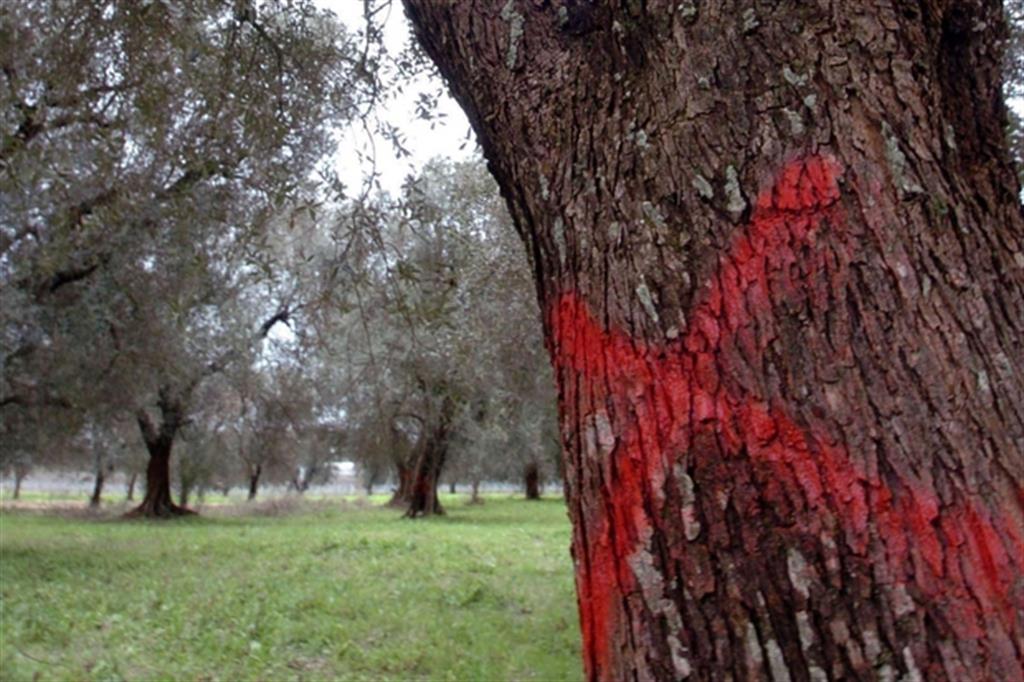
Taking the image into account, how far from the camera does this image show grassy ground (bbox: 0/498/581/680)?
698 cm

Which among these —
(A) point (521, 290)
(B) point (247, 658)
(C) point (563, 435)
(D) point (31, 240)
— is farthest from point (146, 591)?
(C) point (563, 435)

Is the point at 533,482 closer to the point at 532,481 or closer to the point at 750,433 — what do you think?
the point at 532,481

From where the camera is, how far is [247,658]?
7.14m

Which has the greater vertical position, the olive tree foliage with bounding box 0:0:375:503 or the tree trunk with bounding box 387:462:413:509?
the olive tree foliage with bounding box 0:0:375:503

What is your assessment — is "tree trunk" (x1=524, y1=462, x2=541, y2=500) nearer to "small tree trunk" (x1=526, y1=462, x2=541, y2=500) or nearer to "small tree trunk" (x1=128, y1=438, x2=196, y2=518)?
"small tree trunk" (x1=526, y1=462, x2=541, y2=500)

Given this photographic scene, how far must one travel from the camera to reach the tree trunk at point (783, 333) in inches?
51.7

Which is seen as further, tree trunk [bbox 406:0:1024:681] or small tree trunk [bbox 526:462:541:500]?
small tree trunk [bbox 526:462:541:500]

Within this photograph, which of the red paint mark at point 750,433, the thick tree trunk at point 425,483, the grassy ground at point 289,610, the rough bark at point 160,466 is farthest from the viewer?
the thick tree trunk at point 425,483

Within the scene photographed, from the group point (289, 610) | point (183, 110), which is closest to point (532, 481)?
point (289, 610)

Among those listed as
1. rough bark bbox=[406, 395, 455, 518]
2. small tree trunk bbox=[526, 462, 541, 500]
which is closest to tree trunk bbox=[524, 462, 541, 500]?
small tree trunk bbox=[526, 462, 541, 500]

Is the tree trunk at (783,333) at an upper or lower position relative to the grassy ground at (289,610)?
upper

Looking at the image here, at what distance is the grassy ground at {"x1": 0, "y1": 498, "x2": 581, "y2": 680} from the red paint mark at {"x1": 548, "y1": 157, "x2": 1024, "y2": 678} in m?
5.70

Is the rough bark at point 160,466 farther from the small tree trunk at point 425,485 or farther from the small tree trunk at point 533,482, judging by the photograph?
the small tree trunk at point 533,482

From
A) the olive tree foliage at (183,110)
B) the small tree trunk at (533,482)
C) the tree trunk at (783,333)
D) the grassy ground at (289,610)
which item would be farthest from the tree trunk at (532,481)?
the tree trunk at (783,333)
